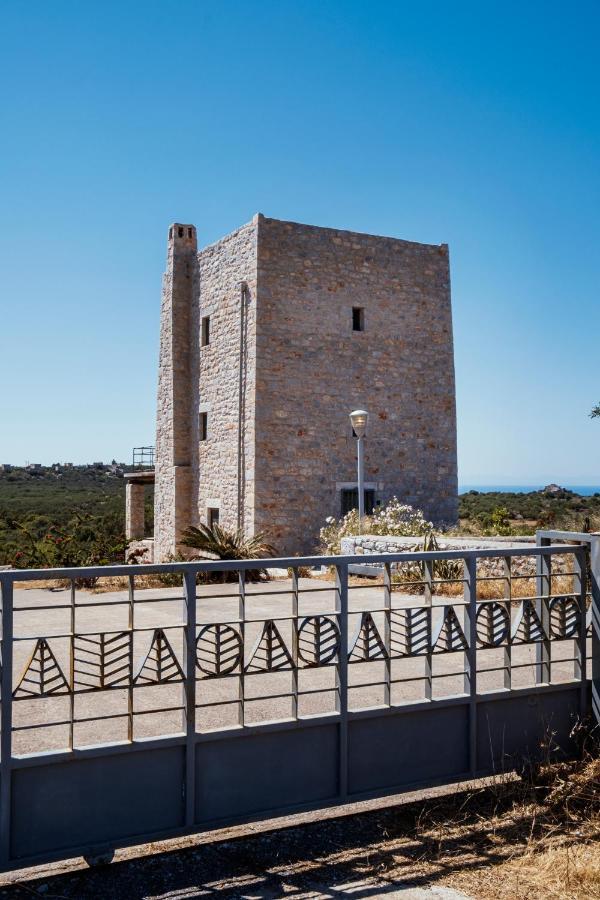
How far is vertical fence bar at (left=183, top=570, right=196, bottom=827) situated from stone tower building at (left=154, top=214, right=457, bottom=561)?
14703mm

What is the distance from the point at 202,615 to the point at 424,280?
1453cm

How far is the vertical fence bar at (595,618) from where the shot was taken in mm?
5734

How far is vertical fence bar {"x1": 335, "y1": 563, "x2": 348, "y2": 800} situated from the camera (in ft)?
15.8

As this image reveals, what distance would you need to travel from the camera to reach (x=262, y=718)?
5629 mm

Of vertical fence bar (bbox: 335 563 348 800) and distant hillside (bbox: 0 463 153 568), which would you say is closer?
vertical fence bar (bbox: 335 563 348 800)

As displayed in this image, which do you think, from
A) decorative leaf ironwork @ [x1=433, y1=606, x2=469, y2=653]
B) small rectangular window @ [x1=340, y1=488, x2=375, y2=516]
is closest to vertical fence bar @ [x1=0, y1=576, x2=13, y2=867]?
decorative leaf ironwork @ [x1=433, y1=606, x2=469, y2=653]

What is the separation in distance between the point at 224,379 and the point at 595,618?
52.0 feet

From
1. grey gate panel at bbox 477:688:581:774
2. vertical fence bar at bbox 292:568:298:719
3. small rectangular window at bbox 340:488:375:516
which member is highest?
small rectangular window at bbox 340:488:375:516

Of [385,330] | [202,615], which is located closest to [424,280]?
[385,330]

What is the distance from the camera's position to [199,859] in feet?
14.8

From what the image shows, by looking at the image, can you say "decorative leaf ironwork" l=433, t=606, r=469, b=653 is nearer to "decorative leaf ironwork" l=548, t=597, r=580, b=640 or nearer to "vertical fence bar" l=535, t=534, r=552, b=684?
"vertical fence bar" l=535, t=534, r=552, b=684

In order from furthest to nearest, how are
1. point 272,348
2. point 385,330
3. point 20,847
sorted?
1. point 385,330
2. point 272,348
3. point 20,847

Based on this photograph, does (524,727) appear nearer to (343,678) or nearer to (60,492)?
(343,678)

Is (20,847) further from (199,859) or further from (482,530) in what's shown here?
(482,530)
